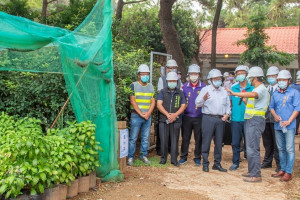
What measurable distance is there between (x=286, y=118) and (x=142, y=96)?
2658 mm

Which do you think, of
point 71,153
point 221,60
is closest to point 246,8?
point 221,60

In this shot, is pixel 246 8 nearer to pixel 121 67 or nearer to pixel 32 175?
pixel 121 67

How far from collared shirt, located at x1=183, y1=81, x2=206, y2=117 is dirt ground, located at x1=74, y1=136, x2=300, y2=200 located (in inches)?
42.6

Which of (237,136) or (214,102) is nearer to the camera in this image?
(214,102)

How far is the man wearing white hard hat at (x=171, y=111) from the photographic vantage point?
24.0 ft

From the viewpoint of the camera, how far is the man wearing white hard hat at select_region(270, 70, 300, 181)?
6422 mm

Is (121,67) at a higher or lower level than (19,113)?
higher

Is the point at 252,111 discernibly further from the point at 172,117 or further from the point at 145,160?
the point at 145,160

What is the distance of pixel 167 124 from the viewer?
24.3 ft

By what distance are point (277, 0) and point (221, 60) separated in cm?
411

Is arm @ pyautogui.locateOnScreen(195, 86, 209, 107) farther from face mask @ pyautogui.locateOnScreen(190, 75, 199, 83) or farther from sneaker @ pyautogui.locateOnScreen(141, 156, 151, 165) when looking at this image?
sneaker @ pyautogui.locateOnScreen(141, 156, 151, 165)

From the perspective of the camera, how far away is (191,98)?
7539mm

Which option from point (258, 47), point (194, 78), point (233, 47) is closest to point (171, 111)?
point (194, 78)

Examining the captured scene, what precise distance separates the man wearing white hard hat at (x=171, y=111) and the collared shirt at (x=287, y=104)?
1.76 meters
